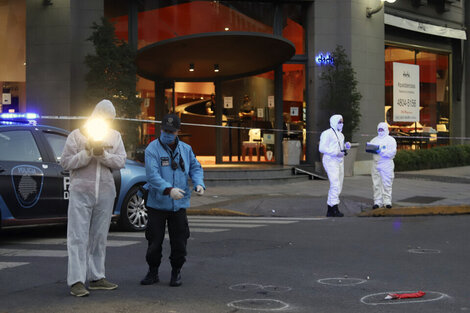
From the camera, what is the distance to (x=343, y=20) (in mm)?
20953

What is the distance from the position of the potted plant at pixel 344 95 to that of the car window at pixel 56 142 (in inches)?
467

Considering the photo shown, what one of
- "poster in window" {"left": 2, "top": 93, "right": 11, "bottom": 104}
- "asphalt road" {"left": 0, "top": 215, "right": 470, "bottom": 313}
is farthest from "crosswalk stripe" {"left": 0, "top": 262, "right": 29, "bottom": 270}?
"poster in window" {"left": 2, "top": 93, "right": 11, "bottom": 104}

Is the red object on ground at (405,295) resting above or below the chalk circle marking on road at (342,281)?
above

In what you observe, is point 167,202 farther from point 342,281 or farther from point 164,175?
point 342,281

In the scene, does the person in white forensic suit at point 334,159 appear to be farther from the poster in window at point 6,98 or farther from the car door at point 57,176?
the poster in window at point 6,98

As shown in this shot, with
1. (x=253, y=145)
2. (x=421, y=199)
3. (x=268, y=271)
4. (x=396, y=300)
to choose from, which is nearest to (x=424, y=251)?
(x=268, y=271)

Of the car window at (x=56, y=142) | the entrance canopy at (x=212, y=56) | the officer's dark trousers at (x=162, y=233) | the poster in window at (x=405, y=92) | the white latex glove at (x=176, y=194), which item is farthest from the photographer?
the poster in window at (x=405, y=92)

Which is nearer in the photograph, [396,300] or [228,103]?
[396,300]

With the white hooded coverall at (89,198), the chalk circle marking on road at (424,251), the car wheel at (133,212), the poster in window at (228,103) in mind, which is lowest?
the chalk circle marking on road at (424,251)

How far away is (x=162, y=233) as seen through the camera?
6199 mm

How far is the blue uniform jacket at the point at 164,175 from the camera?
605cm

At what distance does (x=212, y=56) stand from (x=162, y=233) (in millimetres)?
12844

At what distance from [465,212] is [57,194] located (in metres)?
8.28

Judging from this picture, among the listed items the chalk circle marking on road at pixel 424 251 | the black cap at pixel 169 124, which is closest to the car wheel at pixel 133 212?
the black cap at pixel 169 124
